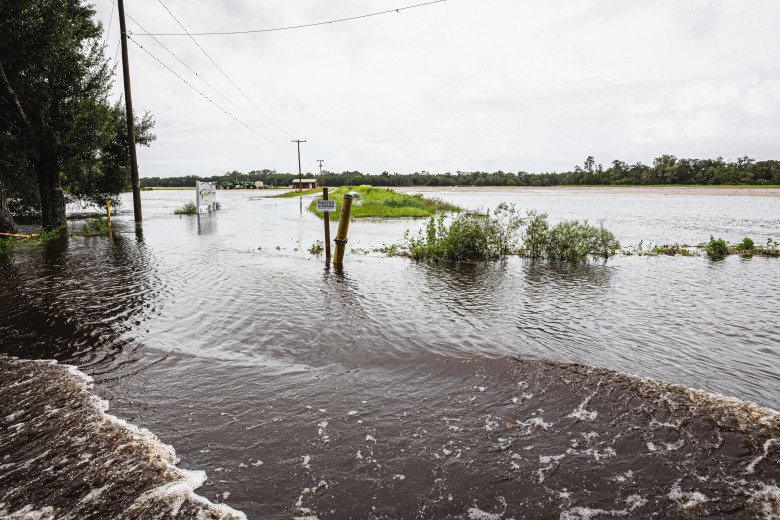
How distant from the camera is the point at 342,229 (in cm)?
1267

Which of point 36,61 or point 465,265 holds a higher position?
point 36,61

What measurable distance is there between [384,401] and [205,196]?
34.2 metres

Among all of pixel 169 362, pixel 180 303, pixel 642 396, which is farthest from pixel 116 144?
pixel 642 396

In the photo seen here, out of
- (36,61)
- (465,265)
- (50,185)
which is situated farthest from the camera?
(50,185)

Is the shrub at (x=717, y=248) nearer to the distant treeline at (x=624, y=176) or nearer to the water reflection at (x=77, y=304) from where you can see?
the water reflection at (x=77, y=304)

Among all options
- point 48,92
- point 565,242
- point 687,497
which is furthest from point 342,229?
point 48,92

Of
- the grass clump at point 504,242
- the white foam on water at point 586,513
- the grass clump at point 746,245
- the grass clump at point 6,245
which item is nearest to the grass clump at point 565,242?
the grass clump at point 504,242

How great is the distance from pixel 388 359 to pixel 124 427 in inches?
126

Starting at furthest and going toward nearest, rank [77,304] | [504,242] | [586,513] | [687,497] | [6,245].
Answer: [504,242] → [6,245] → [77,304] → [687,497] → [586,513]

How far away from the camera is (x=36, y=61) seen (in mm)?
17703

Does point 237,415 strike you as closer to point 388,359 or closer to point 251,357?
point 251,357

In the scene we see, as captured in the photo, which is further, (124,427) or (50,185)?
(50,185)

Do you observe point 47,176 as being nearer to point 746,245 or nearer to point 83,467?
point 83,467

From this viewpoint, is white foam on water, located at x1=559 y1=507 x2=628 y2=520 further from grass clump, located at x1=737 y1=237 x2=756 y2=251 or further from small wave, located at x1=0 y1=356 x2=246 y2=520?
grass clump, located at x1=737 y1=237 x2=756 y2=251
